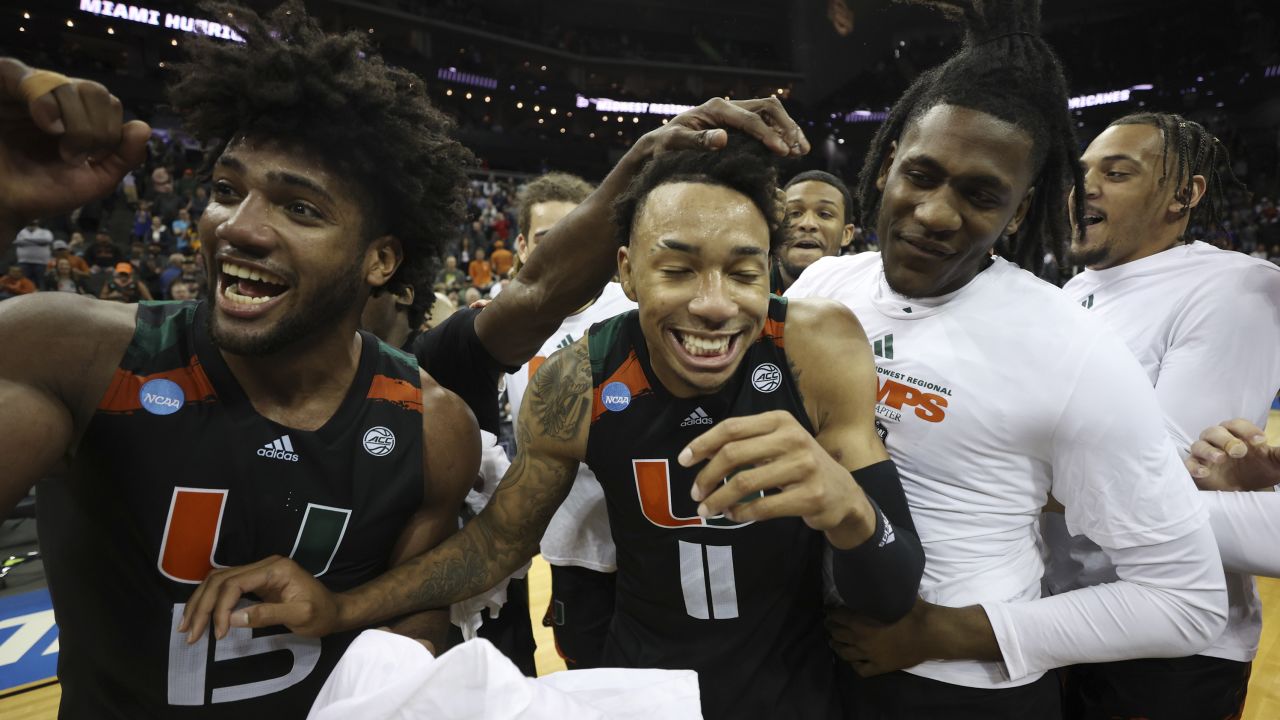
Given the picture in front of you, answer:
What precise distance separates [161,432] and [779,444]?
123 cm

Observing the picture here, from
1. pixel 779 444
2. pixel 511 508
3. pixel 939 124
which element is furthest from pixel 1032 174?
pixel 511 508

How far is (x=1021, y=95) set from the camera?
1.67 metres

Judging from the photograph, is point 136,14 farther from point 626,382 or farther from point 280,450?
point 626,382

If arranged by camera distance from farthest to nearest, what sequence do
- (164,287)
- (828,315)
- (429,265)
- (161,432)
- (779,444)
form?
(164,287)
(429,265)
(828,315)
(161,432)
(779,444)

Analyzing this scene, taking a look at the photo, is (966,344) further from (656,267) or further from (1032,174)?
(656,267)

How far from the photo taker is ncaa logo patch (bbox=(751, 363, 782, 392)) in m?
1.61

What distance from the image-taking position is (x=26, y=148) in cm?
114

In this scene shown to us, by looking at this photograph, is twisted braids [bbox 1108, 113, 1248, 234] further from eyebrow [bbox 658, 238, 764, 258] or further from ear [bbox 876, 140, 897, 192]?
eyebrow [bbox 658, 238, 764, 258]

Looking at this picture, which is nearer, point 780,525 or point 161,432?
point 161,432

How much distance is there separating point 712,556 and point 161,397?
4.01ft

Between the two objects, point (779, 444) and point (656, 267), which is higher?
point (656, 267)

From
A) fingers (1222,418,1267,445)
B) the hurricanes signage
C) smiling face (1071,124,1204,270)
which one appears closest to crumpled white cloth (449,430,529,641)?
fingers (1222,418,1267,445)

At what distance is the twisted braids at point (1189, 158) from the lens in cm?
234

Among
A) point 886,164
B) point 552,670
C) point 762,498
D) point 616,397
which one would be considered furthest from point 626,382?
point 552,670
